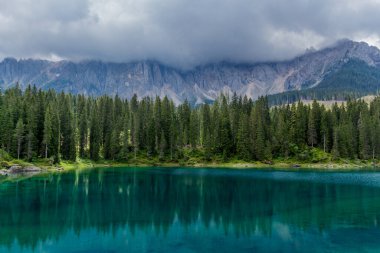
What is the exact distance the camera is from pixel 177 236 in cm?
3331

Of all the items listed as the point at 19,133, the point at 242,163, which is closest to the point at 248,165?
the point at 242,163

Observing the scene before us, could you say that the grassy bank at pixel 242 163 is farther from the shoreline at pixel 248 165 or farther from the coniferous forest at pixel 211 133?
the coniferous forest at pixel 211 133

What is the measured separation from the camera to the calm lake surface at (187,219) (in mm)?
30344

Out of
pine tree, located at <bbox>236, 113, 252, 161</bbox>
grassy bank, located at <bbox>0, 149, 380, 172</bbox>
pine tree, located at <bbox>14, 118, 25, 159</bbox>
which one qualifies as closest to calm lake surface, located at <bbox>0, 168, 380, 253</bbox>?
pine tree, located at <bbox>14, 118, 25, 159</bbox>

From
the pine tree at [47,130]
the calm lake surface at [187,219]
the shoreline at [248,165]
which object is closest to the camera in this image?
the calm lake surface at [187,219]

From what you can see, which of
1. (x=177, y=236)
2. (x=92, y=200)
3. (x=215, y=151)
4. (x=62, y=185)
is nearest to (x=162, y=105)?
(x=215, y=151)

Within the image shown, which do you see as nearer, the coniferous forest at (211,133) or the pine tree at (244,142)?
the coniferous forest at (211,133)

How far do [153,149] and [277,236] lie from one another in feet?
377

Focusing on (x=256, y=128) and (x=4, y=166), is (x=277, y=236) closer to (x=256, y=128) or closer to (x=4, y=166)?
(x=4, y=166)

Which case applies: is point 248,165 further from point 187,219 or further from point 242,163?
point 187,219

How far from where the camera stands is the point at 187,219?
40438mm

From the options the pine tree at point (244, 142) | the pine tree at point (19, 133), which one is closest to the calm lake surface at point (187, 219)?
the pine tree at point (19, 133)

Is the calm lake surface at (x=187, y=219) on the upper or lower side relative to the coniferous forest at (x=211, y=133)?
lower

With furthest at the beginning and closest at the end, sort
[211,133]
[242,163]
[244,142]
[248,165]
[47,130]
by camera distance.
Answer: [211,133] → [244,142] → [242,163] → [248,165] → [47,130]
